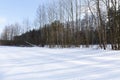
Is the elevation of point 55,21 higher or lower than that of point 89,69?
higher

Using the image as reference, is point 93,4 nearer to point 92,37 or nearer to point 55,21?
point 55,21

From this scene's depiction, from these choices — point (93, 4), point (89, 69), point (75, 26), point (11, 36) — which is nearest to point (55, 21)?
point (75, 26)

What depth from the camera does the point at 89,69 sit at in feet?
21.1

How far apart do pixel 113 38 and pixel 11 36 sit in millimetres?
58582

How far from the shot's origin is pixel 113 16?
54.9 feet

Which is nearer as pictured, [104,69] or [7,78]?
[7,78]

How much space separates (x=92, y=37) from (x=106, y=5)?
82.9 feet

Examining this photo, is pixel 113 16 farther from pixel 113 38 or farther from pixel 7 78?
pixel 7 78

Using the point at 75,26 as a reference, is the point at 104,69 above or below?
below

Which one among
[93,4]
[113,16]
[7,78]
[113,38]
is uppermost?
[93,4]

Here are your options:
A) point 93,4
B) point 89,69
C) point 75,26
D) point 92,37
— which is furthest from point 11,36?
point 89,69

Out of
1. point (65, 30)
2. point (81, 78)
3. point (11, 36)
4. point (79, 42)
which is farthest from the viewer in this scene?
point (11, 36)

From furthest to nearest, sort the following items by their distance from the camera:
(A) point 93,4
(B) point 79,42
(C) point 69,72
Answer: (B) point 79,42
(A) point 93,4
(C) point 69,72

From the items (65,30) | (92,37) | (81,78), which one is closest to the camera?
(81,78)
